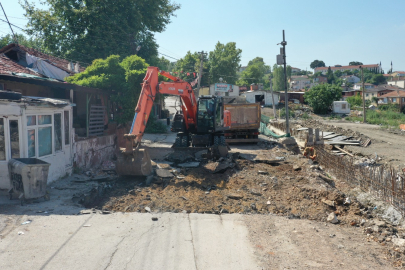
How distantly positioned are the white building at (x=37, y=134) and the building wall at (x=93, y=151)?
68 cm

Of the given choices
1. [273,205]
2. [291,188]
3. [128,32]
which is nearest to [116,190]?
[273,205]

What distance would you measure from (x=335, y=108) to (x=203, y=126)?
3848cm

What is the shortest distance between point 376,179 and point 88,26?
26.1m

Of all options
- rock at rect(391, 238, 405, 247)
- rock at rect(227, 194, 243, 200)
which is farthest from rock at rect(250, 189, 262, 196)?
rock at rect(391, 238, 405, 247)

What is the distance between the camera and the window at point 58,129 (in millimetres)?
10953

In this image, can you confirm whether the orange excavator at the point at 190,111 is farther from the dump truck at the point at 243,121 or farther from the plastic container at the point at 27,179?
the dump truck at the point at 243,121

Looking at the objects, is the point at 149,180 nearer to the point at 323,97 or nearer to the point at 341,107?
the point at 323,97

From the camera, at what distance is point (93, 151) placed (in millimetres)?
13742

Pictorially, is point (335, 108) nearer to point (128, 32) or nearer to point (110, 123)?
point (128, 32)

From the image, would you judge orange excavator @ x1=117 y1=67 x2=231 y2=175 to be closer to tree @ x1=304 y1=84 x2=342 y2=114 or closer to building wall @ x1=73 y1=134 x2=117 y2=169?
building wall @ x1=73 y1=134 x2=117 y2=169

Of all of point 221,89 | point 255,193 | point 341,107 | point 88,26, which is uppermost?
A: point 88,26

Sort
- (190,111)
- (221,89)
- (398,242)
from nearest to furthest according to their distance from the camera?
(398,242)
(190,111)
(221,89)

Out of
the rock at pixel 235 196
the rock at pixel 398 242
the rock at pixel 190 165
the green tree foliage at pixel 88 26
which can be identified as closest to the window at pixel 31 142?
the rock at pixel 190 165

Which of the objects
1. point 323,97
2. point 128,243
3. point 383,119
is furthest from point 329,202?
point 323,97
